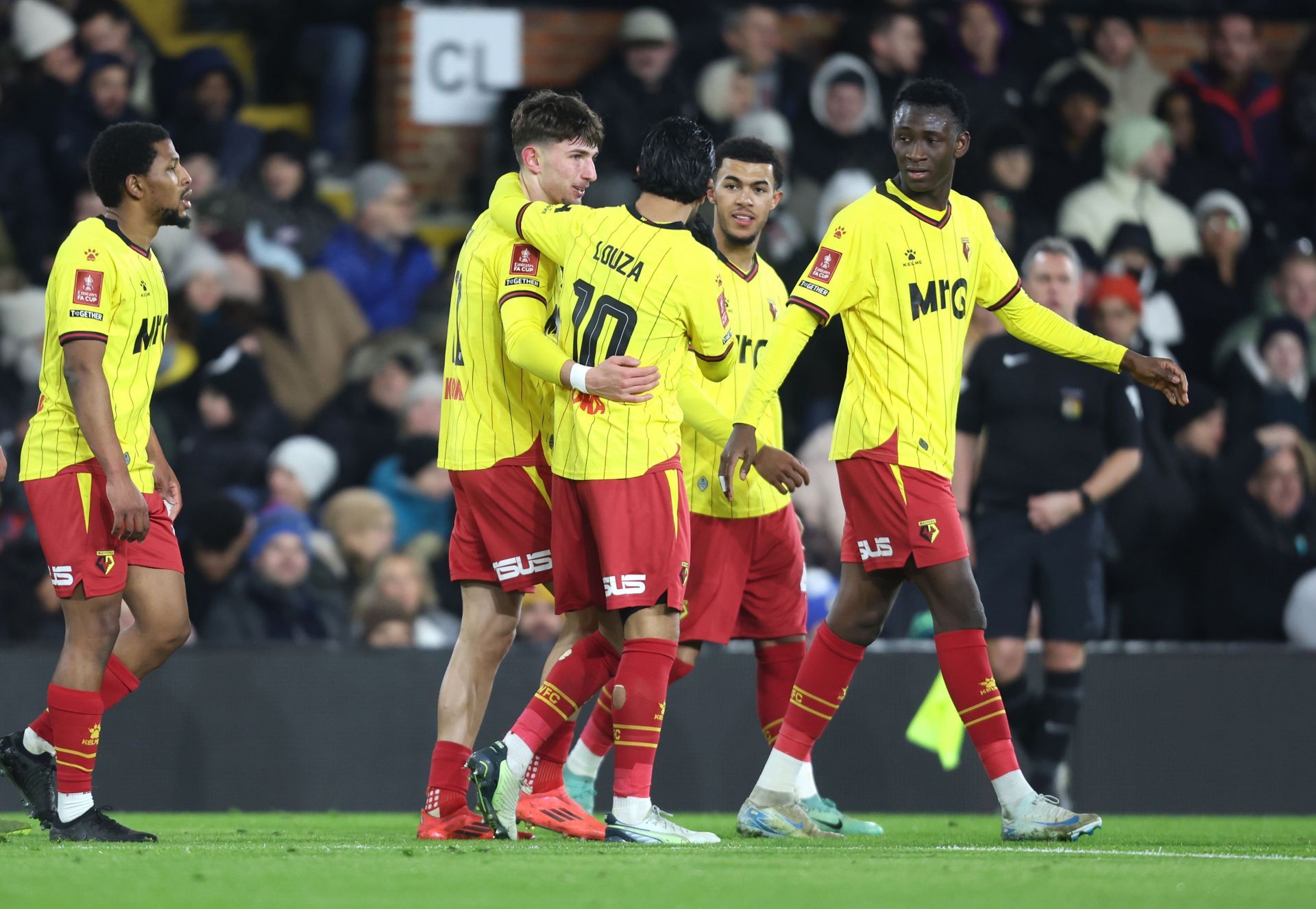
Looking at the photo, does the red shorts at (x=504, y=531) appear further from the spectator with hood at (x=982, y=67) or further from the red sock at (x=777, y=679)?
the spectator with hood at (x=982, y=67)

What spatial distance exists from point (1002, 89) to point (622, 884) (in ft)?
28.0

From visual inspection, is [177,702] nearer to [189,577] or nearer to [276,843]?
[189,577]

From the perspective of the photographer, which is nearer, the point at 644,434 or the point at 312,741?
the point at 644,434

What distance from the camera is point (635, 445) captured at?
6109 millimetres

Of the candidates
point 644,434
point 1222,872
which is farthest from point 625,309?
point 1222,872

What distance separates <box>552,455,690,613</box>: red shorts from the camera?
6.06m

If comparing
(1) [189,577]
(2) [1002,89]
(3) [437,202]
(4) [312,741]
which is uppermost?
(2) [1002,89]

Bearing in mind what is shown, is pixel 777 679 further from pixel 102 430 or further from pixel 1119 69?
pixel 1119 69

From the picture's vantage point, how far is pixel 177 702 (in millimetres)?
8680

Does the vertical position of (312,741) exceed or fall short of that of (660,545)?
it falls short

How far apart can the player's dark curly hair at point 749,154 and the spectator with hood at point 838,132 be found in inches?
170

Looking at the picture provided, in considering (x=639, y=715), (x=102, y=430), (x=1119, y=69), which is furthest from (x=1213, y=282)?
(x=102, y=430)

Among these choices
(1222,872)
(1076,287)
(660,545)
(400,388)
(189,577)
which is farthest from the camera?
(400,388)

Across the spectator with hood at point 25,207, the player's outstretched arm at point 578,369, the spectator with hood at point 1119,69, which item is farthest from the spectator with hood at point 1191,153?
the player's outstretched arm at point 578,369
